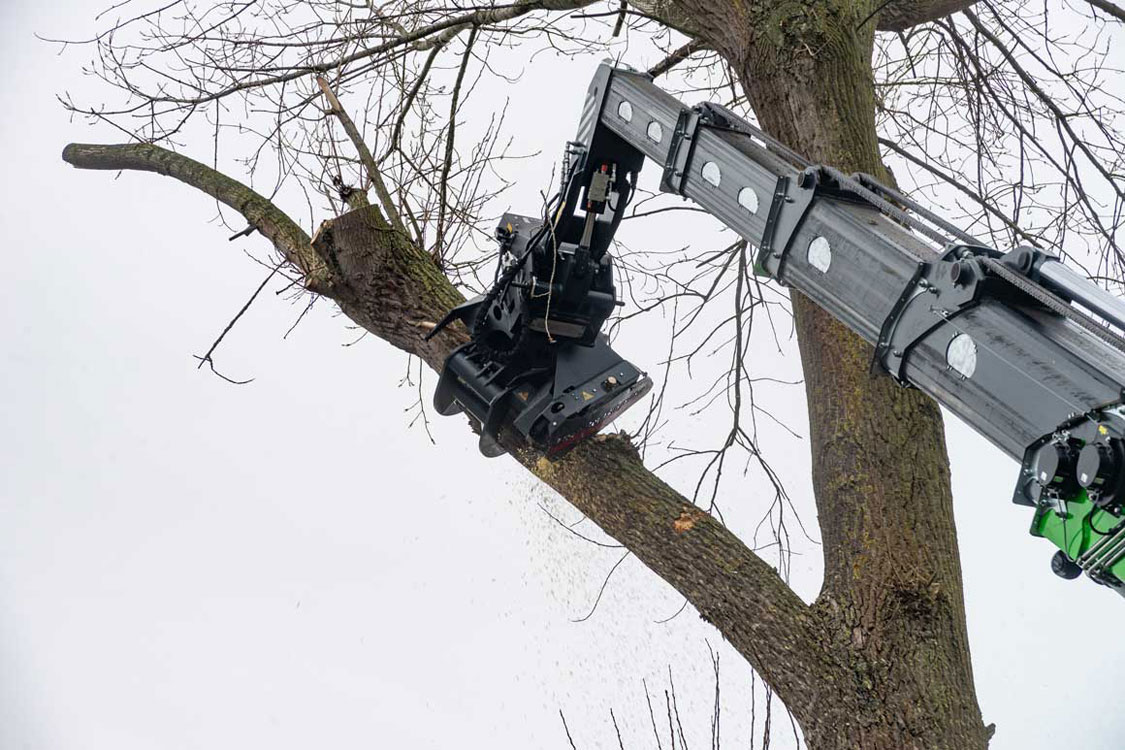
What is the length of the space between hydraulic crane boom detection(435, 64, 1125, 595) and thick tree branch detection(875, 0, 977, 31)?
179 cm

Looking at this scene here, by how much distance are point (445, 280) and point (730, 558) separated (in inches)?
57.9

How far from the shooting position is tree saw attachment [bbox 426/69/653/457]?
10.5 ft

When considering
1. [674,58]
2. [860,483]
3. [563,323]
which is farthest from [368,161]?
[860,483]

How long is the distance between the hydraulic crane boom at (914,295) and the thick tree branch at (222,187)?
1045mm

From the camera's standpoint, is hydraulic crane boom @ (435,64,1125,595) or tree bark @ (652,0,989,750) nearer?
hydraulic crane boom @ (435,64,1125,595)

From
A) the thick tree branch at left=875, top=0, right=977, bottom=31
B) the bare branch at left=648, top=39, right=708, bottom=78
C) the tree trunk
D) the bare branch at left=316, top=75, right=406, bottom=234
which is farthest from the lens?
the bare branch at left=648, top=39, right=708, bottom=78

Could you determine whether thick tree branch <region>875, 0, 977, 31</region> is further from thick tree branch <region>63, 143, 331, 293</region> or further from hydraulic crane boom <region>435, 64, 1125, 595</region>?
→ thick tree branch <region>63, 143, 331, 293</region>

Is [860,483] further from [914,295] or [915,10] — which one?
[915,10]

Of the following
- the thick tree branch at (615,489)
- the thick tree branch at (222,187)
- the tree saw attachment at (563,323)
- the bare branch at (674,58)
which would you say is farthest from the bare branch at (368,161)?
the bare branch at (674,58)

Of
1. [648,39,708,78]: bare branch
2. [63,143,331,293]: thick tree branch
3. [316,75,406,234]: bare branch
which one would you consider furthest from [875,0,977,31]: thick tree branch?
[63,143,331,293]: thick tree branch

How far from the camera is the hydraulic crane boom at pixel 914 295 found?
67.7 inches

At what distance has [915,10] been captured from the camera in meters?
4.38

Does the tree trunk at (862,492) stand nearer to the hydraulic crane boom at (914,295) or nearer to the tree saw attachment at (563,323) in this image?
the tree saw attachment at (563,323)

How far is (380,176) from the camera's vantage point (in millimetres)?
4262
